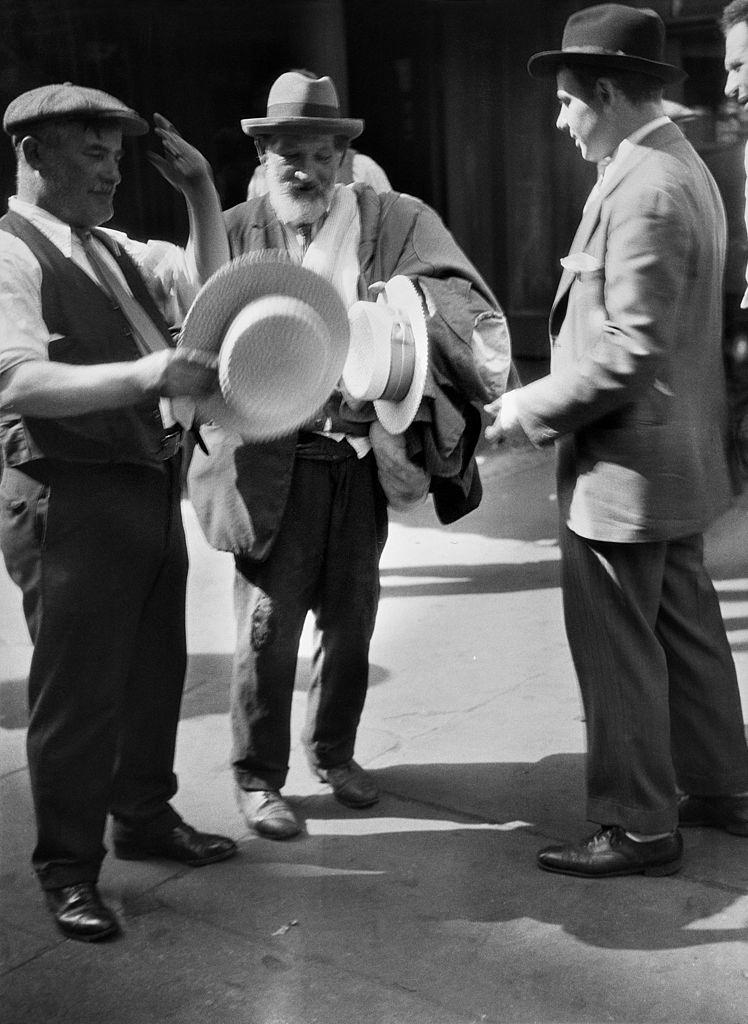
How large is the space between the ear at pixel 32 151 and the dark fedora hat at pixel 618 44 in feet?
3.78

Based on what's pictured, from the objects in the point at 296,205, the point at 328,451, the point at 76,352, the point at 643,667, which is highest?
the point at 296,205

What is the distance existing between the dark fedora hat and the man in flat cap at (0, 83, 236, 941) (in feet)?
3.07

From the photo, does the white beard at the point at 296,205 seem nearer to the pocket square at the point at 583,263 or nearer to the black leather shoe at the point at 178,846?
the pocket square at the point at 583,263

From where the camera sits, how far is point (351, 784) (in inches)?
148

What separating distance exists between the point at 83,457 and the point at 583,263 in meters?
1.21

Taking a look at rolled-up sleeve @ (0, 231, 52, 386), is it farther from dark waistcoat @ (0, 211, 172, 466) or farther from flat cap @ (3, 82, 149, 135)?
flat cap @ (3, 82, 149, 135)

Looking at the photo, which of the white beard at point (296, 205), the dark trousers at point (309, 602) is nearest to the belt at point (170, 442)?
the dark trousers at point (309, 602)

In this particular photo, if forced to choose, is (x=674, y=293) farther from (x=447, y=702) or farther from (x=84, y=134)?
(x=447, y=702)

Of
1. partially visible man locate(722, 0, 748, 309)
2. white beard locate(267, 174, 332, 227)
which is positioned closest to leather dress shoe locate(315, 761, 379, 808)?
white beard locate(267, 174, 332, 227)

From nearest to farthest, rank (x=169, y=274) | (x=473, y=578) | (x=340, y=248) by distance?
(x=169, y=274) → (x=340, y=248) → (x=473, y=578)

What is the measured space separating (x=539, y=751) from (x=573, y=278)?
1.50 m

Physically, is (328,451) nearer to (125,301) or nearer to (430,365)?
(430,365)

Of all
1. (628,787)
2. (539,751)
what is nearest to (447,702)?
(539,751)

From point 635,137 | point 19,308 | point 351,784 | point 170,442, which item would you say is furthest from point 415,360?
point 351,784
